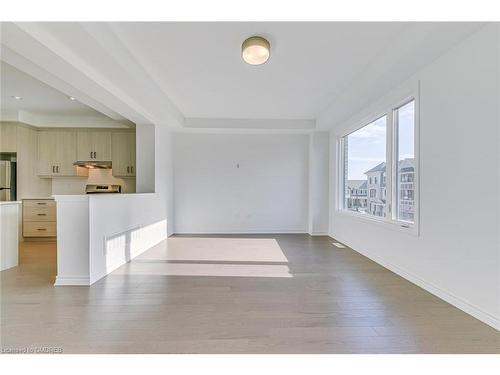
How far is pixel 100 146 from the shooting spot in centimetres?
570

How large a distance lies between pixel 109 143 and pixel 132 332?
4.92 metres

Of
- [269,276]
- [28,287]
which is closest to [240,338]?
[269,276]

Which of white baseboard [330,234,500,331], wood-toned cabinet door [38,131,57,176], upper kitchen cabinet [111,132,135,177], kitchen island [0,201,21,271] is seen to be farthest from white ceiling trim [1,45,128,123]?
white baseboard [330,234,500,331]

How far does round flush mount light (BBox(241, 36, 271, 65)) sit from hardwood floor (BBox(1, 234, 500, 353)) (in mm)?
2525

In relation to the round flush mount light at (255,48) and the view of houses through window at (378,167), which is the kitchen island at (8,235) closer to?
the round flush mount light at (255,48)

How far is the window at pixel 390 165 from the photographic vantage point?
10.4 feet

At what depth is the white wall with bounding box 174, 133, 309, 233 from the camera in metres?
6.27

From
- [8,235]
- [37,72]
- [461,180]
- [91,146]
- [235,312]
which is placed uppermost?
[37,72]

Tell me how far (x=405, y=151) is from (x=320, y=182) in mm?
2824

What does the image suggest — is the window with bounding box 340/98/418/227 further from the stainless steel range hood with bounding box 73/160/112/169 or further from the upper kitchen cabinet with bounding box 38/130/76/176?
the upper kitchen cabinet with bounding box 38/130/76/176

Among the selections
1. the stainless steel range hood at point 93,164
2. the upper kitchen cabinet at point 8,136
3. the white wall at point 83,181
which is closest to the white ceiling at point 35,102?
the upper kitchen cabinet at point 8,136

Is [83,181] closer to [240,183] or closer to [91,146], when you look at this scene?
[91,146]

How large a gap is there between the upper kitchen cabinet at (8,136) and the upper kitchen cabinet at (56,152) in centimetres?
44

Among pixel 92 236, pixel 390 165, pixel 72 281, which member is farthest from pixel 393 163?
pixel 72 281
